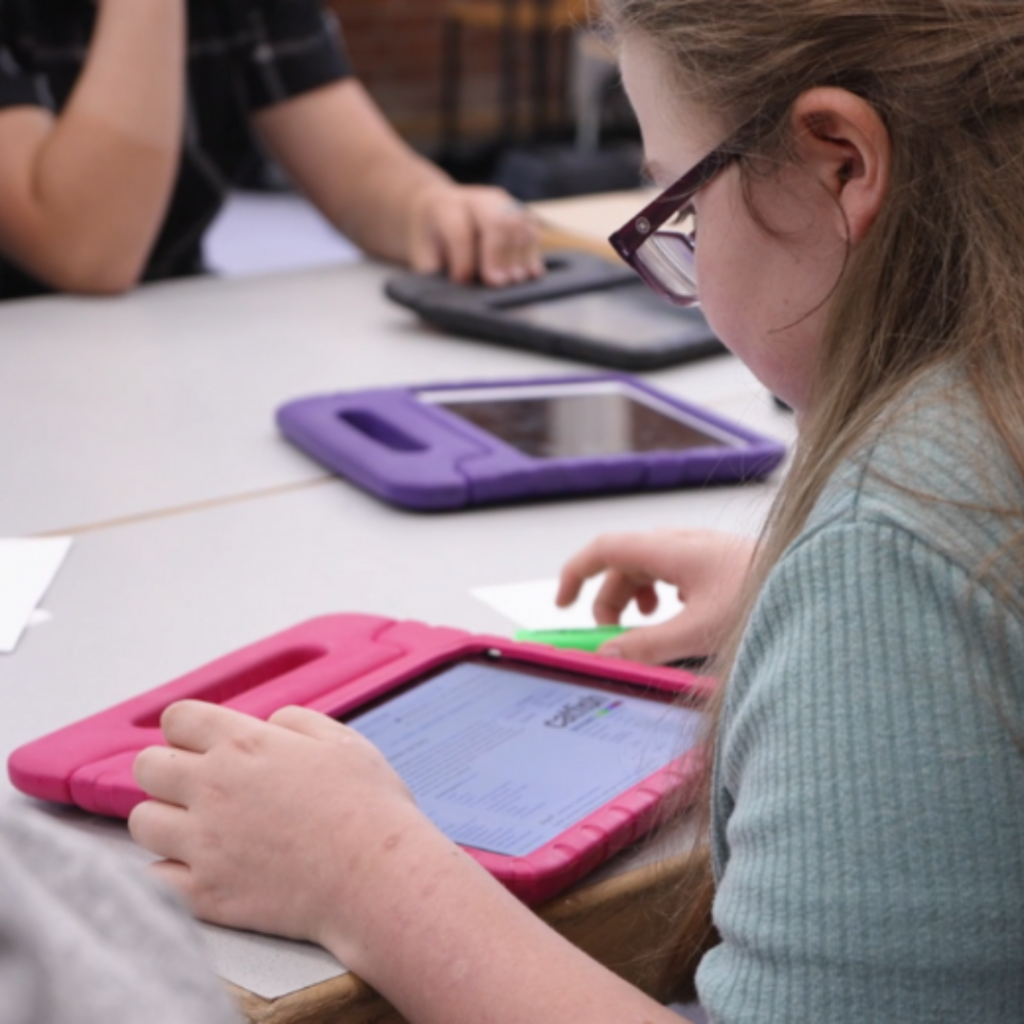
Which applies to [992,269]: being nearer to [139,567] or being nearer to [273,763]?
[273,763]

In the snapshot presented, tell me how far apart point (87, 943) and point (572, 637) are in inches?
24.5

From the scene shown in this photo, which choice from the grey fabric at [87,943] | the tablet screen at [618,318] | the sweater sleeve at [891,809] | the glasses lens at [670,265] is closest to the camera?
the grey fabric at [87,943]

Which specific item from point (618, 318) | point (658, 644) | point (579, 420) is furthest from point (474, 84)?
point (658, 644)

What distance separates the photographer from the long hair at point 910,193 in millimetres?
582

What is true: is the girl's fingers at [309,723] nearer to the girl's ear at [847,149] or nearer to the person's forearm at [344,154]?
the girl's ear at [847,149]

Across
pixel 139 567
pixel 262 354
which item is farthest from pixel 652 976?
pixel 262 354

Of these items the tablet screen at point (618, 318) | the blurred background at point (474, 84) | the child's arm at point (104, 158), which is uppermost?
the child's arm at point (104, 158)

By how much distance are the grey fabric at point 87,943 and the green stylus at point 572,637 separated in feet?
1.89

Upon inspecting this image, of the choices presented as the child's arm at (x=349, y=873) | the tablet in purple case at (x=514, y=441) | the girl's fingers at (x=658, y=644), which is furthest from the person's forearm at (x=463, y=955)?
the tablet in purple case at (x=514, y=441)

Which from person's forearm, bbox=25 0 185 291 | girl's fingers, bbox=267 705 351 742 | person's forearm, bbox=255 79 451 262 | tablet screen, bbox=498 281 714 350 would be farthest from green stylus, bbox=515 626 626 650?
person's forearm, bbox=255 79 451 262

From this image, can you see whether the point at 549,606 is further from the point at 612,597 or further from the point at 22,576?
the point at 22,576

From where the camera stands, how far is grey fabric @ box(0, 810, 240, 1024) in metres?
0.29

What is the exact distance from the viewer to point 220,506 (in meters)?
1.12

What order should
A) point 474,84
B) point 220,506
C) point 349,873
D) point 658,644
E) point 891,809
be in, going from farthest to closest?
point 474,84 < point 220,506 < point 658,644 < point 349,873 < point 891,809
